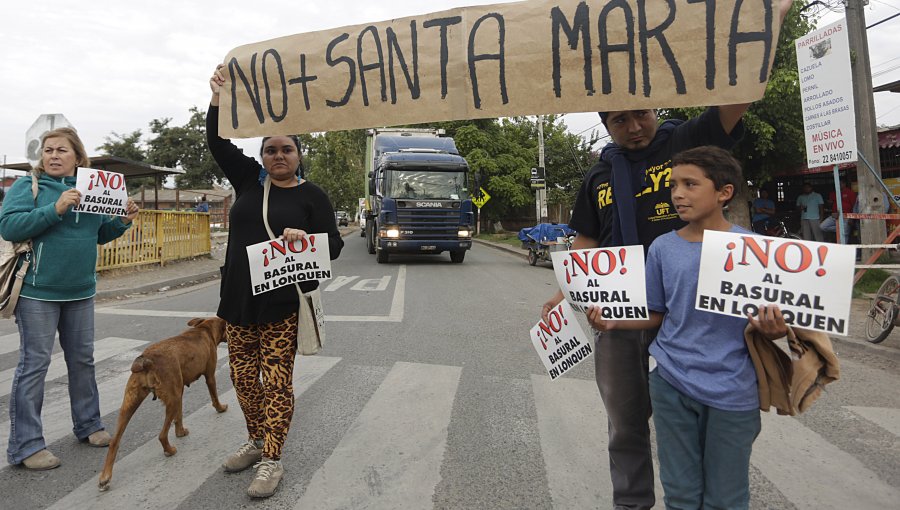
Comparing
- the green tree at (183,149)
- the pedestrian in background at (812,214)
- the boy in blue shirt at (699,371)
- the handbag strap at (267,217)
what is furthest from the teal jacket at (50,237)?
the green tree at (183,149)

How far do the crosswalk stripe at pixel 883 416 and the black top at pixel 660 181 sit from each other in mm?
2895

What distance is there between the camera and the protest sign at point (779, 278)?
172 cm

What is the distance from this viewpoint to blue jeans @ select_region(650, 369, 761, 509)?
1.88 meters

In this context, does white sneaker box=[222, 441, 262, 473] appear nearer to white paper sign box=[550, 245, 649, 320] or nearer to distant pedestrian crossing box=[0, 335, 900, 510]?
distant pedestrian crossing box=[0, 335, 900, 510]

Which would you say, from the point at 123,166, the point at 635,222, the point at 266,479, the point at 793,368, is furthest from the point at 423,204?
the point at 793,368

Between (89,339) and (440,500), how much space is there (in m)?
2.52

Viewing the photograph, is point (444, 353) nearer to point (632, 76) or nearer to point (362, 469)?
point (362, 469)

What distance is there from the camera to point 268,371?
9.82ft

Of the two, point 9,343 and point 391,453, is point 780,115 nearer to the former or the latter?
point 391,453

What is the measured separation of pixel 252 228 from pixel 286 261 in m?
0.28

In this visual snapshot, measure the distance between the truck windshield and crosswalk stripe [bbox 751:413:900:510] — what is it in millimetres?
12868

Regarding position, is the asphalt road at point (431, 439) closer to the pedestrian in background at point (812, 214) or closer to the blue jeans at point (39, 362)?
the blue jeans at point (39, 362)

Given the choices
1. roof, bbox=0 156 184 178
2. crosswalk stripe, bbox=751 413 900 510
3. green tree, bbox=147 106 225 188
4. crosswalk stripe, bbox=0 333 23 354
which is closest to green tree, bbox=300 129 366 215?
green tree, bbox=147 106 225 188

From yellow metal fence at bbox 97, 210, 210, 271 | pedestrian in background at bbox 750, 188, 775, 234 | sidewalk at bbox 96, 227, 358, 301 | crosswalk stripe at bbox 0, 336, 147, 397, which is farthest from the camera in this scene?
pedestrian in background at bbox 750, 188, 775, 234
